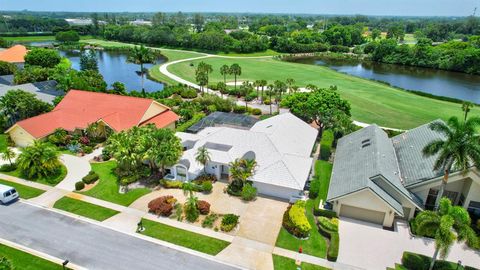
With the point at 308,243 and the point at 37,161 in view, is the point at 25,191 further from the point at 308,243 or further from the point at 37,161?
the point at 308,243

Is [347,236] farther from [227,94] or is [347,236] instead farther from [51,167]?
[227,94]

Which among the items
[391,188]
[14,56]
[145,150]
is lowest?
[145,150]

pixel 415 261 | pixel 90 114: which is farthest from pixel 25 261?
pixel 415 261

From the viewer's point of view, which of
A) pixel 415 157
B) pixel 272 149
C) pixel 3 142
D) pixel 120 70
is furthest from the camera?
pixel 120 70

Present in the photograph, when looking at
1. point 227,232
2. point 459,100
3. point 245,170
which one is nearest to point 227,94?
point 245,170

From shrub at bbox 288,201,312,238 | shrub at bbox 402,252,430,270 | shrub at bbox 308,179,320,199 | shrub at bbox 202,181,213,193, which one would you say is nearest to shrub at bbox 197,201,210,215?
shrub at bbox 202,181,213,193

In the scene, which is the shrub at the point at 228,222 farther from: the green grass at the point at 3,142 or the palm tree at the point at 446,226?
the green grass at the point at 3,142

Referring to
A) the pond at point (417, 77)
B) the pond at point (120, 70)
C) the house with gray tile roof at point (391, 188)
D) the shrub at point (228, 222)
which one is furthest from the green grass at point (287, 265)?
the pond at point (417, 77)
